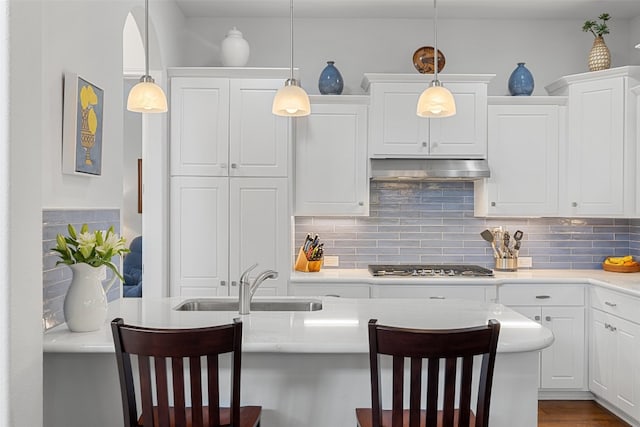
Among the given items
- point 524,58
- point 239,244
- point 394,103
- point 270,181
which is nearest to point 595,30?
point 524,58

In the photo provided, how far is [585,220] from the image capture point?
454cm

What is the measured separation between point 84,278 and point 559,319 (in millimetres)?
3204

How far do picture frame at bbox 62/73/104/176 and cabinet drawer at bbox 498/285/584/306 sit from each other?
2.83m

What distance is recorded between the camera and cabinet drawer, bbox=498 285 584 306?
13.0 ft

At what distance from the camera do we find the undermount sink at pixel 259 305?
2.83 m

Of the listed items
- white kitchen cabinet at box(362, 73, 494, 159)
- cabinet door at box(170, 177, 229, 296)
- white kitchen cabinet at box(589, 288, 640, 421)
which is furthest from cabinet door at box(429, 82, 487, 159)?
cabinet door at box(170, 177, 229, 296)

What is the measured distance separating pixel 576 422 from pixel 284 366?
2.47m

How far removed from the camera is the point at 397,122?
4.18m

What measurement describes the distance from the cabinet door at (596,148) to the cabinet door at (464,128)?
678 mm

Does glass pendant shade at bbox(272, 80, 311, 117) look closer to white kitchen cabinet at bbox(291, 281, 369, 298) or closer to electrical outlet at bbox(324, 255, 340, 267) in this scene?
white kitchen cabinet at bbox(291, 281, 369, 298)

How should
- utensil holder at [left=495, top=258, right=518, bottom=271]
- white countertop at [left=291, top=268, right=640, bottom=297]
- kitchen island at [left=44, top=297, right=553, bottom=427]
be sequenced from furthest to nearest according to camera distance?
1. utensil holder at [left=495, top=258, right=518, bottom=271]
2. white countertop at [left=291, top=268, right=640, bottom=297]
3. kitchen island at [left=44, top=297, right=553, bottom=427]

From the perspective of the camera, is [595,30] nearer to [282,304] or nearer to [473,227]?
[473,227]

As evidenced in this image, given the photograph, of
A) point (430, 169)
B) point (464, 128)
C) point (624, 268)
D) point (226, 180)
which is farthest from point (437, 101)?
point (624, 268)

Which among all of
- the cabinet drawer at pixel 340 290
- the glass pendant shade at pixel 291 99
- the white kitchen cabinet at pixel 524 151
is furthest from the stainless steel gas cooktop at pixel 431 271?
the glass pendant shade at pixel 291 99
